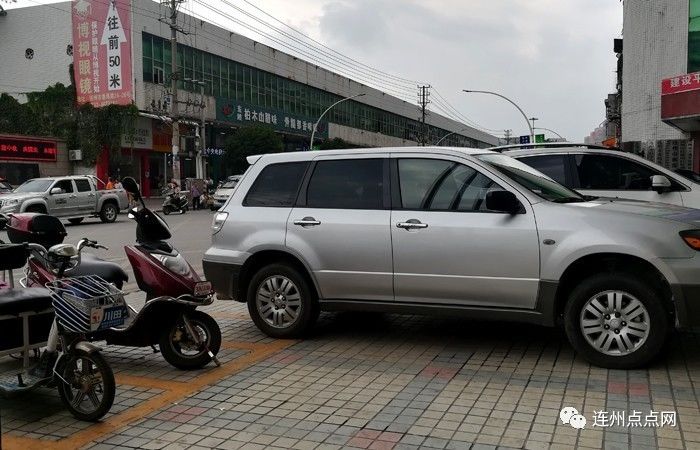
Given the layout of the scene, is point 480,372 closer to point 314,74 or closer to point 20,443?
point 20,443

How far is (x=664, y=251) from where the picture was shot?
16.6ft

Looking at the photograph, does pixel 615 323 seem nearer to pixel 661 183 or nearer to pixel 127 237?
pixel 661 183

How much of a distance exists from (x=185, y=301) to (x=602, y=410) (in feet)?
10.2

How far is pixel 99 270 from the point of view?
222 inches

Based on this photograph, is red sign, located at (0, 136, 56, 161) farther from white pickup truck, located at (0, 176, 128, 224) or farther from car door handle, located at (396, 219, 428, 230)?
car door handle, located at (396, 219, 428, 230)

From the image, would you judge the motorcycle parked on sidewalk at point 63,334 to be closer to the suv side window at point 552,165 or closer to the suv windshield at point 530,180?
the suv windshield at point 530,180

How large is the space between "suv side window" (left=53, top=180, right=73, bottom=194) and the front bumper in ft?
57.7

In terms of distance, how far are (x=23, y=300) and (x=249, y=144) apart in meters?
40.9

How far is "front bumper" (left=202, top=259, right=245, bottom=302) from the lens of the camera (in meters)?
6.66

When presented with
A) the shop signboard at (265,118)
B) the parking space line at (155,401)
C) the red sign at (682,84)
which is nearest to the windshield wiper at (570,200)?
the parking space line at (155,401)

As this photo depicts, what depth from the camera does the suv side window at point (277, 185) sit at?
6.68 meters

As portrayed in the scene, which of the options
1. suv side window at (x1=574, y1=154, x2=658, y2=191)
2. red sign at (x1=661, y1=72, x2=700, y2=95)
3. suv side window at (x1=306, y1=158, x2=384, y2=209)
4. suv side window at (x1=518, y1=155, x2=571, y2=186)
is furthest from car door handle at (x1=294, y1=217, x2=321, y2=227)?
red sign at (x1=661, y1=72, x2=700, y2=95)

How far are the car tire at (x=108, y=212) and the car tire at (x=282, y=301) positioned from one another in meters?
19.0

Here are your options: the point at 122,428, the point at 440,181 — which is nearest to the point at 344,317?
the point at 440,181
